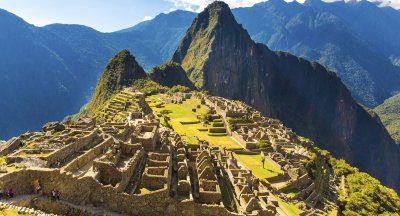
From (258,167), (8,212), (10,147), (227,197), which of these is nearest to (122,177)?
(8,212)

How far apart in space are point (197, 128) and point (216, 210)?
155ft

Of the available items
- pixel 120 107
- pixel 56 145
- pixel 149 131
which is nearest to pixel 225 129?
pixel 120 107

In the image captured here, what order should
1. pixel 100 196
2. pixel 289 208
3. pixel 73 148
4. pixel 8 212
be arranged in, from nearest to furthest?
pixel 8 212 < pixel 100 196 < pixel 73 148 < pixel 289 208

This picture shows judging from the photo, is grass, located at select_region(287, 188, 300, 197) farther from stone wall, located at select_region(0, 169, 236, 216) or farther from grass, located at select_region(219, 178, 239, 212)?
stone wall, located at select_region(0, 169, 236, 216)

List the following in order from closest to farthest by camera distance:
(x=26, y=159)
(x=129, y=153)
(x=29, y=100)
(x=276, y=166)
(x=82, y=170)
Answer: (x=26, y=159) < (x=82, y=170) < (x=129, y=153) < (x=276, y=166) < (x=29, y=100)

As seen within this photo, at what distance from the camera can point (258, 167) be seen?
55344mm

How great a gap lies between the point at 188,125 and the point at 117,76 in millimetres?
74709

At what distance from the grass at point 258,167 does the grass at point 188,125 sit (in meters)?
5.16

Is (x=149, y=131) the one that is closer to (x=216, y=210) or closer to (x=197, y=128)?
(x=216, y=210)

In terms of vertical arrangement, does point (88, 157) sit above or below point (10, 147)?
below

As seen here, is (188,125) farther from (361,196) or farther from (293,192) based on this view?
(361,196)

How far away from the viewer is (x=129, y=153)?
33.2 meters

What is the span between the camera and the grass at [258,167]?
52.0 metres

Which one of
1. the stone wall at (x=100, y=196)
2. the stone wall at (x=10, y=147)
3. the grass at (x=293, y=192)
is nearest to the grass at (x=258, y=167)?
the grass at (x=293, y=192)
